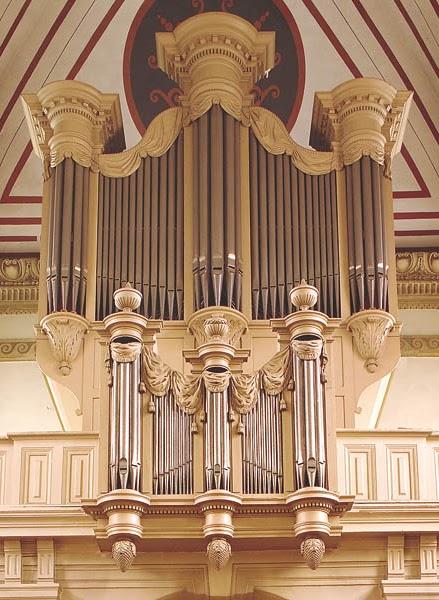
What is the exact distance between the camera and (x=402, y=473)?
527 inches

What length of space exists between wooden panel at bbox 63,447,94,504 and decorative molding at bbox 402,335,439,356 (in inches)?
214

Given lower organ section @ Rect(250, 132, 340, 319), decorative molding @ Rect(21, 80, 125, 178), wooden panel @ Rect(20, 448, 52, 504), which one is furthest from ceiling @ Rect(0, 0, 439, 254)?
wooden panel @ Rect(20, 448, 52, 504)

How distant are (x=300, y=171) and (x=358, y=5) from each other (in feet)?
10.2

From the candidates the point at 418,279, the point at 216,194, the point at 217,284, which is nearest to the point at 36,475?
the point at 217,284

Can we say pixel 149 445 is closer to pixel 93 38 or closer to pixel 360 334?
pixel 360 334

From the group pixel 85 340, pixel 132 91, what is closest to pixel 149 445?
pixel 85 340

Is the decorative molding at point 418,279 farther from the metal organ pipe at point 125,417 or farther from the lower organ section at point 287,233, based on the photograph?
the metal organ pipe at point 125,417

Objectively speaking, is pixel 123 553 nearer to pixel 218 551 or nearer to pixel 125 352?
pixel 218 551

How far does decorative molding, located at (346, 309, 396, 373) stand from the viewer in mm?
14352

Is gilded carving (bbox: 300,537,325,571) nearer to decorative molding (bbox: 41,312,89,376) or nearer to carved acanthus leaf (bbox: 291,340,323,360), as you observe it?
carved acanthus leaf (bbox: 291,340,323,360)

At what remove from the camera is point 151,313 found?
14703 millimetres

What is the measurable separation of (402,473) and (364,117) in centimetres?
391

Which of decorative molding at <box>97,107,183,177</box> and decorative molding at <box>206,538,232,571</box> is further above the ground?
decorative molding at <box>97,107,183,177</box>

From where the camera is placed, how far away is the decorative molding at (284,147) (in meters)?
15.5
